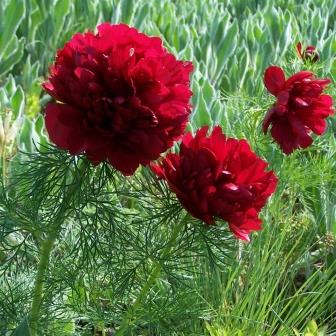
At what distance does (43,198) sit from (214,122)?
1.10m

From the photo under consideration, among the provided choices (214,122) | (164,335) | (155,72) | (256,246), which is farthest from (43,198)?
(214,122)

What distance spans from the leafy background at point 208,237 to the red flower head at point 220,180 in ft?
0.35

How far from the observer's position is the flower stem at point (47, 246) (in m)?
1.15

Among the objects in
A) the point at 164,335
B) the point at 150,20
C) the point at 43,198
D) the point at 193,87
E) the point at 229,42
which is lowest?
the point at 164,335

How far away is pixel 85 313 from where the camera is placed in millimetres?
1383

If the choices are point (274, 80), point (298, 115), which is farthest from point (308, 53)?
point (298, 115)

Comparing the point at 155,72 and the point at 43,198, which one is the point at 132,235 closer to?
the point at 43,198

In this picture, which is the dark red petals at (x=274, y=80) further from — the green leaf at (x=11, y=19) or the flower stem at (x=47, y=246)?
the green leaf at (x=11, y=19)

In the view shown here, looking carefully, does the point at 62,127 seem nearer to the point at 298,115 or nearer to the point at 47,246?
the point at 47,246

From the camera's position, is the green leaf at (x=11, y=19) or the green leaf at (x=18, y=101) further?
the green leaf at (x=11, y=19)

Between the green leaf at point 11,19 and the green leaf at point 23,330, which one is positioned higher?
the green leaf at point 11,19

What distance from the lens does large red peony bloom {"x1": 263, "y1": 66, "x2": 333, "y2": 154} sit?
1.30 metres

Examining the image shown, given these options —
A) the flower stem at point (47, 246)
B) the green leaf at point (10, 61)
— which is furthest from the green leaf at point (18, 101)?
the flower stem at point (47, 246)

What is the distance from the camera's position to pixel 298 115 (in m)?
1.32
